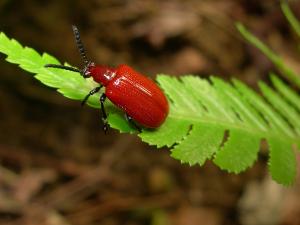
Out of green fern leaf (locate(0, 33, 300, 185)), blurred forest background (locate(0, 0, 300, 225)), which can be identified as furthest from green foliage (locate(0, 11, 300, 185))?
blurred forest background (locate(0, 0, 300, 225))

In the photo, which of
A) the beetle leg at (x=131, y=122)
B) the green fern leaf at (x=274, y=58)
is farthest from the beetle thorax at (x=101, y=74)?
the green fern leaf at (x=274, y=58)

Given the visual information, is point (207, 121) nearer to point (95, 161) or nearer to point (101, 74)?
point (101, 74)

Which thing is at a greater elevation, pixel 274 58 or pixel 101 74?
pixel 274 58

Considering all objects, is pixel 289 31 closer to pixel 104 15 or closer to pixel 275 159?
pixel 104 15

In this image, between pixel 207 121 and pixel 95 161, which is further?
pixel 95 161

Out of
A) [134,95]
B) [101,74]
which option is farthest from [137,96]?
[101,74]

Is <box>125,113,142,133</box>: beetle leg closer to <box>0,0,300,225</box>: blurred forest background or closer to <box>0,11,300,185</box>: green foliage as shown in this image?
<box>0,11,300,185</box>: green foliage
